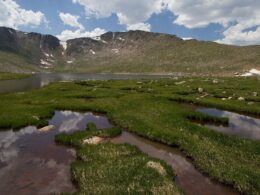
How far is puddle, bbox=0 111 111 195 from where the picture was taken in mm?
17094

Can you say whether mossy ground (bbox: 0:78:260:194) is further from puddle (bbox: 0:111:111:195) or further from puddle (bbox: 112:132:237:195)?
puddle (bbox: 0:111:111:195)

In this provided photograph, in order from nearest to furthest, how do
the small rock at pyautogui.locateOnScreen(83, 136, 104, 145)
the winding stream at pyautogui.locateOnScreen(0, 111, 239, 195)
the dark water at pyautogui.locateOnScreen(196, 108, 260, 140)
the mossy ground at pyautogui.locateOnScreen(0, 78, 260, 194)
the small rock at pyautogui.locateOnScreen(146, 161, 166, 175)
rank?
the winding stream at pyautogui.locateOnScreen(0, 111, 239, 195) → the small rock at pyautogui.locateOnScreen(146, 161, 166, 175) → the mossy ground at pyautogui.locateOnScreen(0, 78, 260, 194) → the small rock at pyautogui.locateOnScreen(83, 136, 104, 145) → the dark water at pyautogui.locateOnScreen(196, 108, 260, 140)

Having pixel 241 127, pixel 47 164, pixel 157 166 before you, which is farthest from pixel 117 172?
pixel 241 127

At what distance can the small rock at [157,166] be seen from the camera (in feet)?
59.4

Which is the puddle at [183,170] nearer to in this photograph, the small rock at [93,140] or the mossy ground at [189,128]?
the mossy ground at [189,128]

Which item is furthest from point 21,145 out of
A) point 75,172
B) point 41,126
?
point 75,172

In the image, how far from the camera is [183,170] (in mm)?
19953

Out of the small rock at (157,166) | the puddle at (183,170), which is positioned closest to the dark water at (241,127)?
the puddle at (183,170)

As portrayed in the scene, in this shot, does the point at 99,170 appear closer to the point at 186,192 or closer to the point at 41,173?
the point at 41,173

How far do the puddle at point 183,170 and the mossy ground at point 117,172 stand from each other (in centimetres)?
116

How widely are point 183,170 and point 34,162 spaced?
40.8ft

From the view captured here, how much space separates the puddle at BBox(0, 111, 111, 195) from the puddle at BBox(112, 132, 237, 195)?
7090mm

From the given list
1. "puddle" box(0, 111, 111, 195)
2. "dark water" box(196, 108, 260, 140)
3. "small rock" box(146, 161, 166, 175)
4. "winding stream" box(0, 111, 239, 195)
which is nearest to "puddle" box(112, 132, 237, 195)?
"winding stream" box(0, 111, 239, 195)

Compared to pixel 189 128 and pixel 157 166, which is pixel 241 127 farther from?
pixel 157 166
